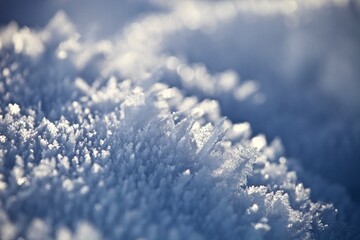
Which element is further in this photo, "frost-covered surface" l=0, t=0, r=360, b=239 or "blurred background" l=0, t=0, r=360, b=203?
"blurred background" l=0, t=0, r=360, b=203

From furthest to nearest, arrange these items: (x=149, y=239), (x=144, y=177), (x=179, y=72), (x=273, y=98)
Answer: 1. (x=273, y=98)
2. (x=179, y=72)
3. (x=144, y=177)
4. (x=149, y=239)

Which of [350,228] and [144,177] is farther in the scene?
[350,228]

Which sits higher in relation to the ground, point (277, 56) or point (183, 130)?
point (277, 56)

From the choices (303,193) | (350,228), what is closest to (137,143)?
(303,193)

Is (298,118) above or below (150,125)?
above

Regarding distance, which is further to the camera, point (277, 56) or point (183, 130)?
point (277, 56)

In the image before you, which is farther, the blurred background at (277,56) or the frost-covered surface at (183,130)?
the blurred background at (277,56)

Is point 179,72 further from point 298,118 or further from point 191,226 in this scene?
point 191,226

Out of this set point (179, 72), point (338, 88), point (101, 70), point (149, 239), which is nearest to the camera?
point (149, 239)
